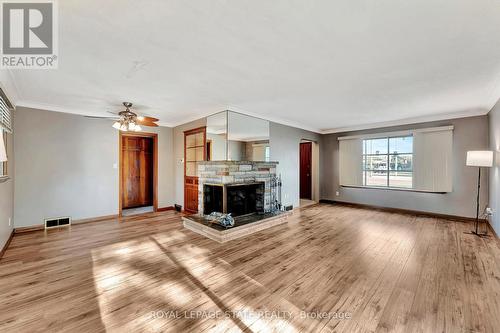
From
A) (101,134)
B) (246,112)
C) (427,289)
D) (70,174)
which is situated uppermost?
(246,112)

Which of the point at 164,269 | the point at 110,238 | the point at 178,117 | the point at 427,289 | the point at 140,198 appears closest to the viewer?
the point at 427,289

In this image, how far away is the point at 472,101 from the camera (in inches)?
161

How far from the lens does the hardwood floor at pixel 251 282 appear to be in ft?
5.80

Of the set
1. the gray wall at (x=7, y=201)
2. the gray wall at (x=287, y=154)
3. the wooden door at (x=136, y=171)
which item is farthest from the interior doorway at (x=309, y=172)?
the gray wall at (x=7, y=201)

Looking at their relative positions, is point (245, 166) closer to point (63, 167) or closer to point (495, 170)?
point (63, 167)

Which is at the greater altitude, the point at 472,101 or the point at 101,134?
the point at 472,101

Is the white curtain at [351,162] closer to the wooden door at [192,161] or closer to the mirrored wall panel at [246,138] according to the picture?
the mirrored wall panel at [246,138]

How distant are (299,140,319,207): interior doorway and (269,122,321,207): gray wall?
2.99 feet

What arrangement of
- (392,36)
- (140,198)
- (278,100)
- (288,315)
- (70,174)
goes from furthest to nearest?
(140,198) < (70,174) < (278,100) < (392,36) < (288,315)

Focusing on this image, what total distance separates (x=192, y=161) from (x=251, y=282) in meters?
3.82

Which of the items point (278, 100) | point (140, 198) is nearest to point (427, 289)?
point (278, 100)

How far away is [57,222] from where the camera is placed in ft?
14.2

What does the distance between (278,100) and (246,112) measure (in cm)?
99

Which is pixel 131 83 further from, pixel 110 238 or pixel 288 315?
pixel 288 315
